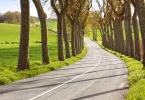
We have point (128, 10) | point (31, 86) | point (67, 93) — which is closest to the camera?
point (67, 93)

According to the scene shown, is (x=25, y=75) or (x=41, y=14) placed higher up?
(x=41, y=14)

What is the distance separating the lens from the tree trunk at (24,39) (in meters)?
22.8

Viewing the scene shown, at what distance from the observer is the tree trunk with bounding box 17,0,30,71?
22828 mm

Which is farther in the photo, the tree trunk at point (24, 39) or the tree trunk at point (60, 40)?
the tree trunk at point (60, 40)

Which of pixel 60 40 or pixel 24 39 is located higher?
pixel 24 39

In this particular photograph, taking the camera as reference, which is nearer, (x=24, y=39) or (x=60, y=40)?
(x=24, y=39)

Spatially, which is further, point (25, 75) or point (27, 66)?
point (27, 66)

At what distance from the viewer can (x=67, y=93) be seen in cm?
1369

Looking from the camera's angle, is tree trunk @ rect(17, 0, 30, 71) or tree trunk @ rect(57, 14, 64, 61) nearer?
tree trunk @ rect(17, 0, 30, 71)

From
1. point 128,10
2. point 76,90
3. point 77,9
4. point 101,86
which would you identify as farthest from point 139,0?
point 77,9

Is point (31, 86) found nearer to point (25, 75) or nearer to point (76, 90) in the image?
point (76, 90)

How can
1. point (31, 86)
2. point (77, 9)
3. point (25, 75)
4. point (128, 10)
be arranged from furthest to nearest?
point (77, 9) → point (128, 10) → point (25, 75) → point (31, 86)

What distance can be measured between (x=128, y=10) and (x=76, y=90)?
24510 millimetres

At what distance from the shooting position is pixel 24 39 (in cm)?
2309
